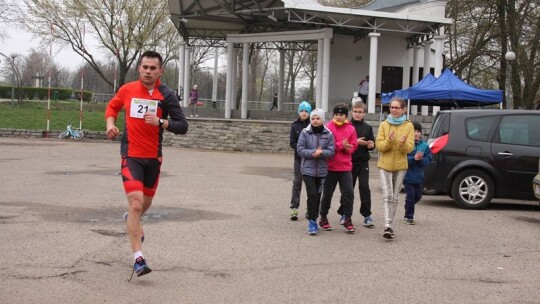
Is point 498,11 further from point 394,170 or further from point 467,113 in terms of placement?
point 394,170

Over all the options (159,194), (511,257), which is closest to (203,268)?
(511,257)

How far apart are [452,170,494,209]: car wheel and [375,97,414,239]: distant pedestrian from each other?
2930 mm

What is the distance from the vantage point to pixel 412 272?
5.86 meters

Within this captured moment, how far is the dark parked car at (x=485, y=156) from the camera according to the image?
32.9ft

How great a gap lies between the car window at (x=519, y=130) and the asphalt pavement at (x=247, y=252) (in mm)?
1164

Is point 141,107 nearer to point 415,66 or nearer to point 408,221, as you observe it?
point 408,221

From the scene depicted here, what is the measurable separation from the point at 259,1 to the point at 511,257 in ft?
67.8

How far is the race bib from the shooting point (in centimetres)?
539

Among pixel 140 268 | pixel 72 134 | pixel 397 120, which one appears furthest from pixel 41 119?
pixel 140 268

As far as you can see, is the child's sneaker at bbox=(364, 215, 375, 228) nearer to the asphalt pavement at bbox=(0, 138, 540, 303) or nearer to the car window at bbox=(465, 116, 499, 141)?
the asphalt pavement at bbox=(0, 138, 540, 303)

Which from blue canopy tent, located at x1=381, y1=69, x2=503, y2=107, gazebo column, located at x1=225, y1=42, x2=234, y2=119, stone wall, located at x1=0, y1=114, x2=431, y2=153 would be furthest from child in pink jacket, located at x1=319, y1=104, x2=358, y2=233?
gazebo column, located at x1=225, y1=42, x2=234, y2=119

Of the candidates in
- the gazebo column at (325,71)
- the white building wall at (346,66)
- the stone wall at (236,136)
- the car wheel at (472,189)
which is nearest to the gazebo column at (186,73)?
the stone wall at (236,136)

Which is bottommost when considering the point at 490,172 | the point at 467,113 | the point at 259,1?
the point at 490,172

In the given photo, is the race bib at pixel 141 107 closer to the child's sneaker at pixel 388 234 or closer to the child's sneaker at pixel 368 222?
the child's sneaker at pixel 388 234
